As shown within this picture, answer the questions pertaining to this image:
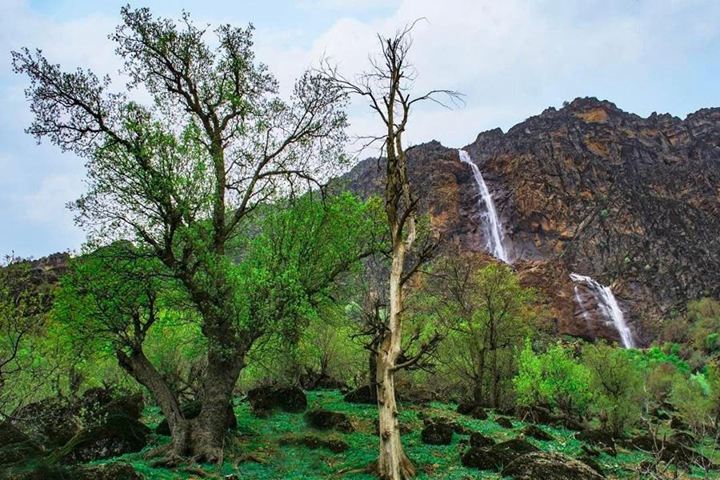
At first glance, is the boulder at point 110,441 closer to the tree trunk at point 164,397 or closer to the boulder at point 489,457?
the tree trunk at point 164,397

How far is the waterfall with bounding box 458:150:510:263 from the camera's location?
107875 millimetres

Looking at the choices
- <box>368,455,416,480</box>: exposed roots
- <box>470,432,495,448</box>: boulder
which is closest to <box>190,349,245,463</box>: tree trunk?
<box>368,455,416,480</box>: exposed roots

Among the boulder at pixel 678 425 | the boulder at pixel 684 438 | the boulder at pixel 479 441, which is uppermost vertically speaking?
the boulder at pixel 479 441

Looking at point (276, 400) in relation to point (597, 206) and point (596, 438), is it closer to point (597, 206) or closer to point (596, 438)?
point (596, 438)

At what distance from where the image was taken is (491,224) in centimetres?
11419

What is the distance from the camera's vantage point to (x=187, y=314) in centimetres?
1662

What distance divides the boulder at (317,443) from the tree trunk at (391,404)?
163 inches

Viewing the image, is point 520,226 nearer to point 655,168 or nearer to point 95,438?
point 655,168

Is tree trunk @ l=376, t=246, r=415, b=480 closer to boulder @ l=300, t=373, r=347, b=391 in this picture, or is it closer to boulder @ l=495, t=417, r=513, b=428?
boulder @ l=495, t=417, r=513, b=428

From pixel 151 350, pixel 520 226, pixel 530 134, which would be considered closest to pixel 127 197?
pixel 151 350

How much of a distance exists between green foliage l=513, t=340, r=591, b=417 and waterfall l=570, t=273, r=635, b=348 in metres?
61.7

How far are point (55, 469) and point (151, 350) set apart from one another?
19.9 m

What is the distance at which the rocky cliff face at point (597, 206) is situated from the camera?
319 ft

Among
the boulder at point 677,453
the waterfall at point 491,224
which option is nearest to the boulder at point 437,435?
the boulder at point 677,453
